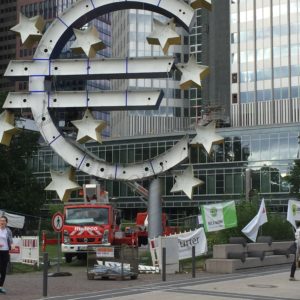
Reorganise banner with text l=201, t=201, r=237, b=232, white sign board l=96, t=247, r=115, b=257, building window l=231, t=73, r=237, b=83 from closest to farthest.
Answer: white sign board l=96, t=247, r=115, b=257
banner with text l=201, t=201, r=237, b=232
building window l=231, t=73, r=237, b=83

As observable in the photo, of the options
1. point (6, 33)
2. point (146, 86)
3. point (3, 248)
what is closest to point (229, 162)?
point (146, 86)

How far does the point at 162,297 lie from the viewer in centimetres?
1454

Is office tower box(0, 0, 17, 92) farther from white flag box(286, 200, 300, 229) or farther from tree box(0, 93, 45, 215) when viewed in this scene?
white flag box(286, 200, 300, 229)

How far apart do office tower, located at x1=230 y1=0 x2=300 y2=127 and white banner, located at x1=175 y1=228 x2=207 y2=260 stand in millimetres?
73448

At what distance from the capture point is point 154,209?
28141 millimetres

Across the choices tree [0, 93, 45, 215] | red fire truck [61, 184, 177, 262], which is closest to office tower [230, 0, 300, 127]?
tree [0, 93, 45, 215]

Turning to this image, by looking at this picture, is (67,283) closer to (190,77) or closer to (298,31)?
(190,77)

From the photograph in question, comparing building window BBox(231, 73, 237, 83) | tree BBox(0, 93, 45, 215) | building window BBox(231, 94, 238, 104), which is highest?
building window BBox(231, 73, 237, 83)

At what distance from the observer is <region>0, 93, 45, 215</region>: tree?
50062mm

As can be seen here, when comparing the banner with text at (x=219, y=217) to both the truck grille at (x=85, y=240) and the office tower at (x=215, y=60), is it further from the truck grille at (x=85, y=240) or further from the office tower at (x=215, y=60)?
the office tower at (x=215, y=60)

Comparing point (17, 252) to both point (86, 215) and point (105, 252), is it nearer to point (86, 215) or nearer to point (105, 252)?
point (86, 215)

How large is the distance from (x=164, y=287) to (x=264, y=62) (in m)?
84.8

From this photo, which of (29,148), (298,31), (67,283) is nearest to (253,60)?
(298,31)

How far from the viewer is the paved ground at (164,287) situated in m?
14.8
